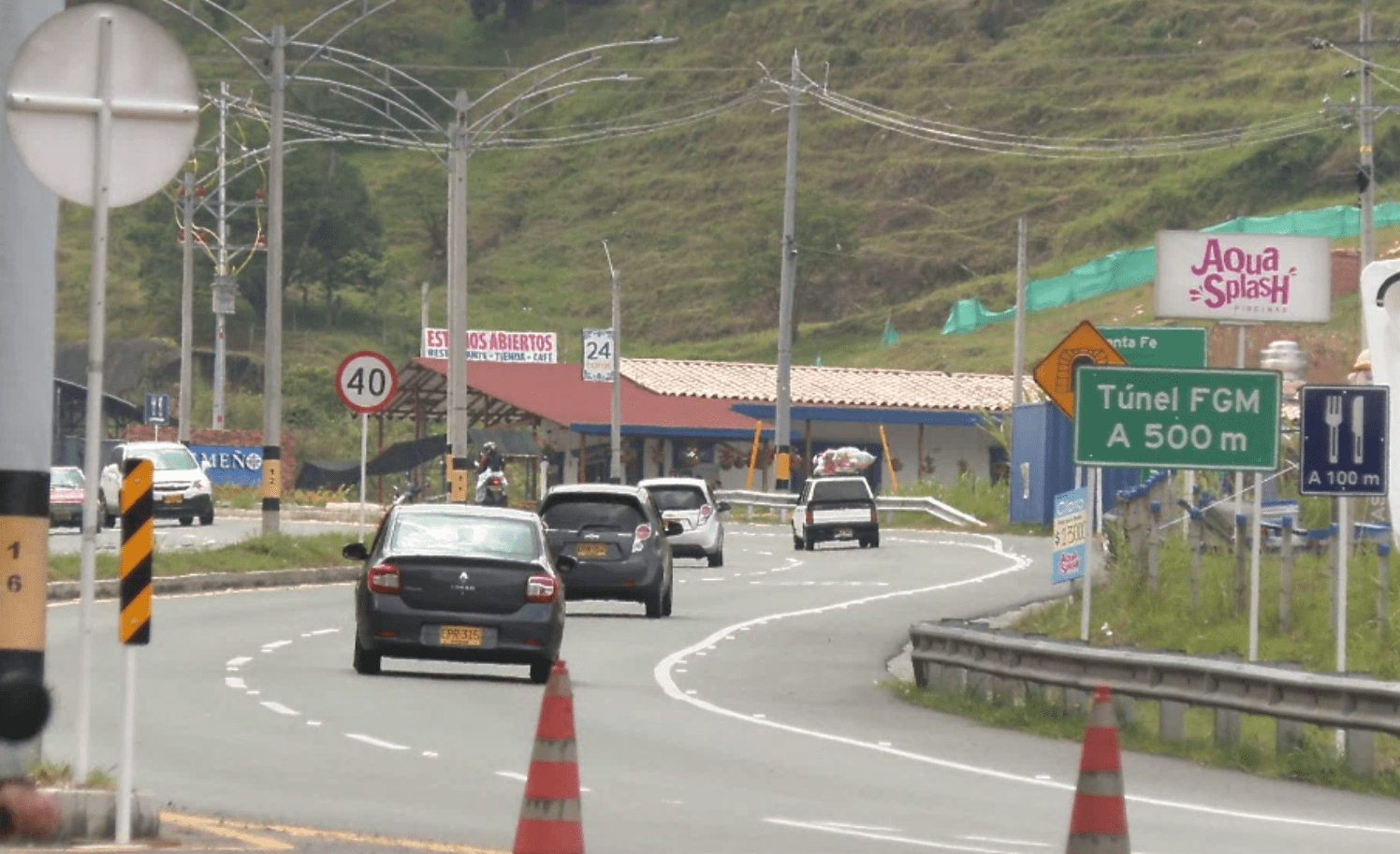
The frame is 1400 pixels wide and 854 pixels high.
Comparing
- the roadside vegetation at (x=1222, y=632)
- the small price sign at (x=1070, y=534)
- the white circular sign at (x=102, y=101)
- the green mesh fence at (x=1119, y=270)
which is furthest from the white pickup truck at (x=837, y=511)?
the white circular sign at (x=102, y=101)

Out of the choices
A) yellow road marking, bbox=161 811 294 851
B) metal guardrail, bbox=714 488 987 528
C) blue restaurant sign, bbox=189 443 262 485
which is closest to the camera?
yellow road marking, bbox=161 811 294 851

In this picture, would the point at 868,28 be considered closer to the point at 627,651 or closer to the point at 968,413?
the point at 968,413

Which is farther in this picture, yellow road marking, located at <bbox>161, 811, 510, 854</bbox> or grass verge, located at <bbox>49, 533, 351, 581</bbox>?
grass verge, located at <bbox>49, 533, 351, 581</bbox>

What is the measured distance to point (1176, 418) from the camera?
68.5 ft

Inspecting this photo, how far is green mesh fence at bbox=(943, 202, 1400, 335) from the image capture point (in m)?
91.1

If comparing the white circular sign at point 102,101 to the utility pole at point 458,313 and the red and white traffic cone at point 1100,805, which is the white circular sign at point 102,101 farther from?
the utility pole at point 458,313

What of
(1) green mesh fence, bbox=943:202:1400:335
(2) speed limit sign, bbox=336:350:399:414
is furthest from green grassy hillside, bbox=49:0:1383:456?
(2) speed limit sign, bbox=336:350:399:414

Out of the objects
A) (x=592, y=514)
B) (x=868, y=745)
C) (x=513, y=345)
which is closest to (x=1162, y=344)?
(x=592, y=514)

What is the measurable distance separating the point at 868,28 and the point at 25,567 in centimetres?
15473

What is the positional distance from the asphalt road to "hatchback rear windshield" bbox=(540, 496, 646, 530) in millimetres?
2641

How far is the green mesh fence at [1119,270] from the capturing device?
299 ft

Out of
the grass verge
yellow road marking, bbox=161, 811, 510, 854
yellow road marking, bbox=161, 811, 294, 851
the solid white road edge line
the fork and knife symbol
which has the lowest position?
the solid white road edge line

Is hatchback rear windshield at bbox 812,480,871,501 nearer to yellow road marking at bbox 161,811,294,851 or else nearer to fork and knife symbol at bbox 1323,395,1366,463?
fork and knife symbol at bbox 1323,395,1366,463

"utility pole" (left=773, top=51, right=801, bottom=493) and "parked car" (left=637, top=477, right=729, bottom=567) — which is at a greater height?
"utility pole" (left=773, top=51, right=801, bottom=493)
